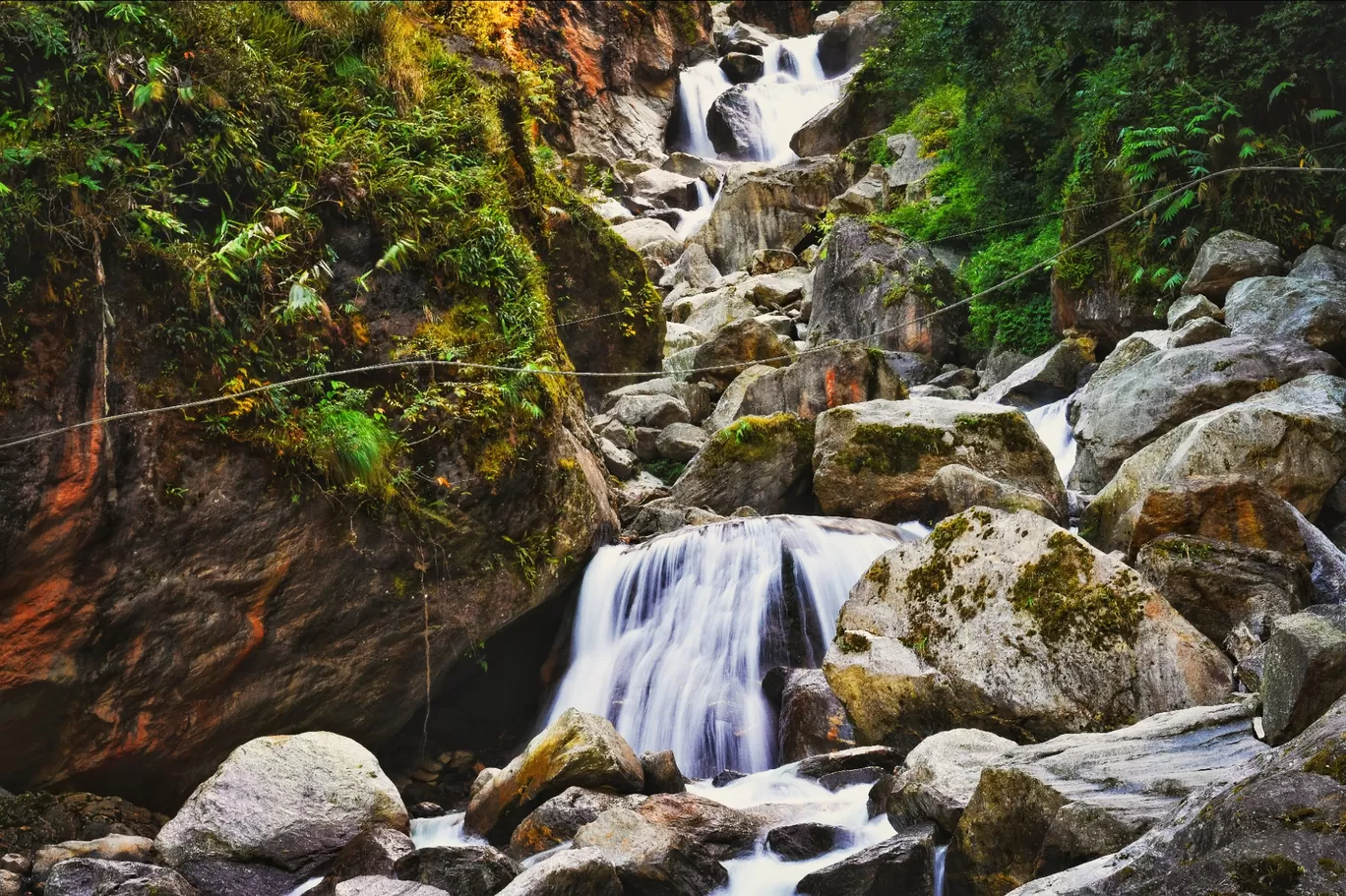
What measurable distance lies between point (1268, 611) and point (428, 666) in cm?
609

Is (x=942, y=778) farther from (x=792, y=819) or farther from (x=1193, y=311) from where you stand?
(x=1193, y=311)

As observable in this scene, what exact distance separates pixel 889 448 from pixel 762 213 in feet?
50.6

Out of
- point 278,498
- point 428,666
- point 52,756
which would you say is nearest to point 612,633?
point 428,666

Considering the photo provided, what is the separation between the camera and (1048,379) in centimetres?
1289

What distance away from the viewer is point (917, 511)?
32.4 feet

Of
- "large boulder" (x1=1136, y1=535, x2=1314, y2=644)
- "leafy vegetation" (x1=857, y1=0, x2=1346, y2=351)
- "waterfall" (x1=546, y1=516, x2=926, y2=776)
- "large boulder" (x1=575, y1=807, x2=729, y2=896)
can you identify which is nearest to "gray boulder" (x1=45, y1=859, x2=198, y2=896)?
"large boulder" (x1=575, y1=807, x2=729, y2=896)

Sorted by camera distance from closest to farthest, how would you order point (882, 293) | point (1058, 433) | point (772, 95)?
point (1058, 433)
point (882, 293)
point (772, 95)

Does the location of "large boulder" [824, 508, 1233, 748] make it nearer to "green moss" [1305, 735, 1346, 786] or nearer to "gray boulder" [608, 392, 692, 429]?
"green moss" [1305, 735, 1346, 786]

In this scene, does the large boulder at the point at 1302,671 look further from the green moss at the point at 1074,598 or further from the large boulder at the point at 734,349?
the large boulder at the point at 734,349

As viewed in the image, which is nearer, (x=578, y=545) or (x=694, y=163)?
(x=578, y=545)

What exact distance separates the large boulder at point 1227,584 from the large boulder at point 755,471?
5.30m

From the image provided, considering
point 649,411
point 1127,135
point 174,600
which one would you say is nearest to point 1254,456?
point 1127,135

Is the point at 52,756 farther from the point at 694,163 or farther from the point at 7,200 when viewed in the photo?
the point at 694,163

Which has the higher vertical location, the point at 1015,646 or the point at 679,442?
the point at 1015,646
